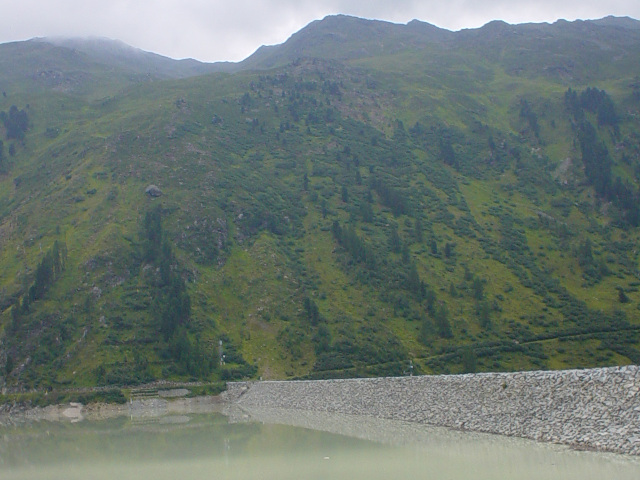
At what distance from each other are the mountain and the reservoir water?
2961cm

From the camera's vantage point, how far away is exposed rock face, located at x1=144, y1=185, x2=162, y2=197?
101m

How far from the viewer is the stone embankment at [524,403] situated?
2323 cm

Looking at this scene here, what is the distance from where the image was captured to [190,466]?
2575 cm

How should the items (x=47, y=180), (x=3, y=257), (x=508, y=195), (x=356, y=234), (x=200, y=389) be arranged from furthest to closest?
(x=508, y=195) → (x=47, y=180) → (x=356, y=234) → (x=3, y=257) → (x=200, y=389)

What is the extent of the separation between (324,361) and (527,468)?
53429 mm

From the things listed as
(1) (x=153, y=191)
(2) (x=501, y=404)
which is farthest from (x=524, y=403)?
(1) (x=153, y=191)

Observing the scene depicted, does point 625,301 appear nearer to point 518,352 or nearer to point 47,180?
point 518,352

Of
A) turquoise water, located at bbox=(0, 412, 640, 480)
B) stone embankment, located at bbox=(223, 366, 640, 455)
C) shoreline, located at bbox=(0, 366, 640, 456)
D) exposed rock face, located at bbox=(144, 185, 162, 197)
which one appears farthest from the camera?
exposed rock face, located at bbox=(144, 185, 162, 197)

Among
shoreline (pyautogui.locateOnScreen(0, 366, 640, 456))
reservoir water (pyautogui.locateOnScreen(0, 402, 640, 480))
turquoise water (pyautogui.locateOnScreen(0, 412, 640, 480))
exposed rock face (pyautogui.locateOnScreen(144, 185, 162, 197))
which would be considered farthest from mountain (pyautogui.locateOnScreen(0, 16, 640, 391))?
turquoise water (pyautogui.locateOnScreen(0, 412, 640, 480))

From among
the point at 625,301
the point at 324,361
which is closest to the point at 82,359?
the point at 324,361

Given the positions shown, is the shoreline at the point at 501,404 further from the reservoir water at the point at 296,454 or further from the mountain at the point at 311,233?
the mountain at the point at 311,233

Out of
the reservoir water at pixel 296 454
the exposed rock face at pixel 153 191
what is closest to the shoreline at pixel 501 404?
the reservoir water at pixel 296 454

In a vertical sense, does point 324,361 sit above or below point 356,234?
below

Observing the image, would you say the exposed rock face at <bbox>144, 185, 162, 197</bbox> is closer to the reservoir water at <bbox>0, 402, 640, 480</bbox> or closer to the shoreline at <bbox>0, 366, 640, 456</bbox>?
the shoreline at <bbox>0, 366, 640, 456</bbox>
